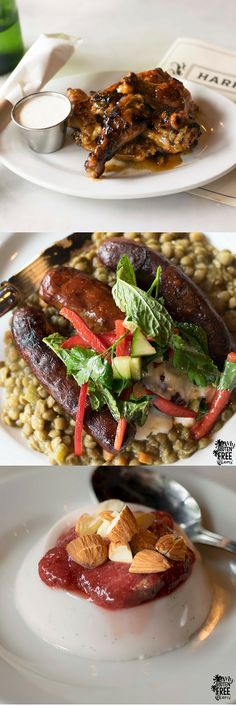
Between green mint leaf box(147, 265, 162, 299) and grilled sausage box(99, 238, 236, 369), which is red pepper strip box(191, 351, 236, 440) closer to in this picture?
grilled sausage box(99, 238, 236, 369)

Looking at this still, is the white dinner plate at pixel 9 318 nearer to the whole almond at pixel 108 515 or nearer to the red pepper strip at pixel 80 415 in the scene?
the red pepper strip at pixel 80 415

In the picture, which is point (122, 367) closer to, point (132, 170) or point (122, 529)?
point (122, 529)

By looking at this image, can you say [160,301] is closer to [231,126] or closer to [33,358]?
[33,358]

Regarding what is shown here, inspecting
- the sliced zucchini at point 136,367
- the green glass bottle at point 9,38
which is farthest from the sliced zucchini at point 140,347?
the green glass bottle at point 9,38

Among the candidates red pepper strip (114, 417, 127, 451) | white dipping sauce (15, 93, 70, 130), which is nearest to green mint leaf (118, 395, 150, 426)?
red pepper strip (114, 417, 127, 451)

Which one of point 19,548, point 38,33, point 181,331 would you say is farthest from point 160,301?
point 38,33
